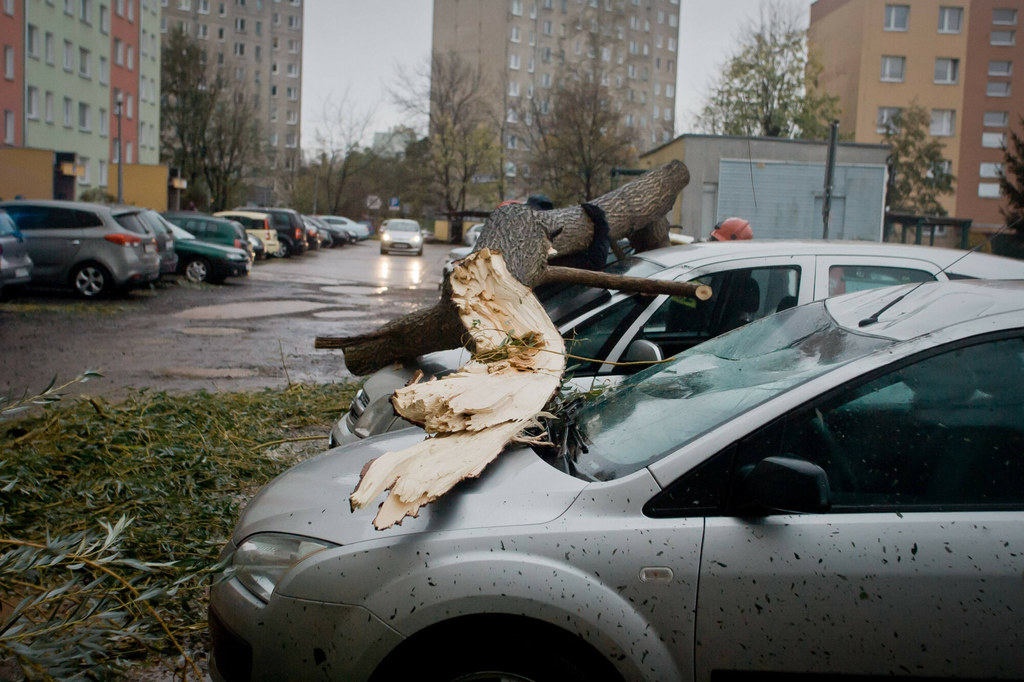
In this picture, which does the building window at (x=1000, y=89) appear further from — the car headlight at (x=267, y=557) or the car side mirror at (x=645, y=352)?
the car headlight at (x=267, y=557)

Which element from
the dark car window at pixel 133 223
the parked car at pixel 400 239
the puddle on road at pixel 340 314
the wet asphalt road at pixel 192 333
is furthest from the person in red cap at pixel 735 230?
the parked car at pixel 400 239

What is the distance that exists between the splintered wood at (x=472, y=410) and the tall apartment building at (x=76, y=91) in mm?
37678

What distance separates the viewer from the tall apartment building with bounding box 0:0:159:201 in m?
39.1

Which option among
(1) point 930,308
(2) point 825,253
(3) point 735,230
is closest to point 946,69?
(3) point 735,230

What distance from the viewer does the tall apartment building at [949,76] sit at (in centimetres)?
6022

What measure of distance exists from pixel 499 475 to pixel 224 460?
3681mm

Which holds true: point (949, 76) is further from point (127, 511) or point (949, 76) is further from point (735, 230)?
point (127, 511)

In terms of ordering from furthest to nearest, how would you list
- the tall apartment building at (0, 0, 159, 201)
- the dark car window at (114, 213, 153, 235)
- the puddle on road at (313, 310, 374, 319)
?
the tall apartment building at (0, 0, 159, 201), the dark car window at (114, 213, 153, 235), the puddle on road at (313, 310, 374, 319)

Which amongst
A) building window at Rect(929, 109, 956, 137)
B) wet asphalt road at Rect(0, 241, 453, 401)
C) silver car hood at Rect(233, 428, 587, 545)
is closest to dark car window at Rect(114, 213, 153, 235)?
wet asphalt road at Rect(0, 241, 453, 401)

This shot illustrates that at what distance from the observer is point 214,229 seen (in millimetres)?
27094

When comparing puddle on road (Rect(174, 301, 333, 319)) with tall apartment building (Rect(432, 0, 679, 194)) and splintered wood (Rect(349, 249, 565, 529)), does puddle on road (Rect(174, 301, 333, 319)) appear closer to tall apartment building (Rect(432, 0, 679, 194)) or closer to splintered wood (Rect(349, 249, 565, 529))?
splintered wood (Rect(349, 249, 565, 529))

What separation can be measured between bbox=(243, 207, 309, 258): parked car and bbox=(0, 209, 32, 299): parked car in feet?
73.8

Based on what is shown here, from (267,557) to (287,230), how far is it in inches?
1494

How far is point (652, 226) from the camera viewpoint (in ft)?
27.0
